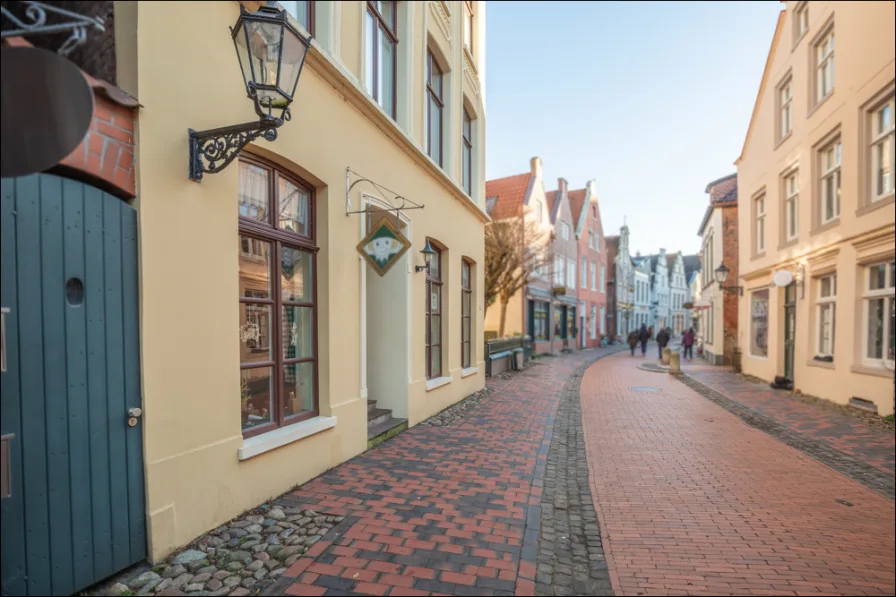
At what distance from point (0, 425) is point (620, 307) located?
40.2 meters

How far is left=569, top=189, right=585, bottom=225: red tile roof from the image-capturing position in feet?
103

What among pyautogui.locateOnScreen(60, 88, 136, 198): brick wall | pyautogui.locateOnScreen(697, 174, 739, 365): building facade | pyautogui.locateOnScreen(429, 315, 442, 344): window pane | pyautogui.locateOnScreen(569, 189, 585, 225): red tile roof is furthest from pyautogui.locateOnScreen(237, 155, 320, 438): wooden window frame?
pyautogui.locateOnScreen(569, 189, 585, 225): red tile roof

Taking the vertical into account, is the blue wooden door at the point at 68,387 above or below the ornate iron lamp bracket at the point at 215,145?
below

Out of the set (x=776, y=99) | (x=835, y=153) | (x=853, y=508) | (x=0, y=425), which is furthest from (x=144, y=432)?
(x=776, y=99)

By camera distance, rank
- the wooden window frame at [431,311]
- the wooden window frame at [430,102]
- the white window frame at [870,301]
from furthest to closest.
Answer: the wooden window frame at [430,102] → the wooden window frame at [431,311] → the white window frame at [870,301]

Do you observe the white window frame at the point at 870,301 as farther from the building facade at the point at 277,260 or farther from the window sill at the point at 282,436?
the window sill at the point at 282,436

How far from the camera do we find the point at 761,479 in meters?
4.98

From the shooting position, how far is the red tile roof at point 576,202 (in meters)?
31.5

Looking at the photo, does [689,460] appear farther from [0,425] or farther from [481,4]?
[481,4]

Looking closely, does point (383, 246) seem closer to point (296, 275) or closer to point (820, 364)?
point (296, 275)

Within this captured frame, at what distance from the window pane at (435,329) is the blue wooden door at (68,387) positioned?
5713mm

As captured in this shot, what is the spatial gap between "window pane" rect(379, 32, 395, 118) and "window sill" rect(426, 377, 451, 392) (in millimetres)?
4275

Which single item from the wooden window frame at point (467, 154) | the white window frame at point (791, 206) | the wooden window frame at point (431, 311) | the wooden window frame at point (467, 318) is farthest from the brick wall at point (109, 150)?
the white window frame at point (791, 206)

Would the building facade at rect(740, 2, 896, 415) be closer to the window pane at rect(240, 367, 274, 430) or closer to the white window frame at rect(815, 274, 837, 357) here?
the white window frame at rect(815, 274, 837, 357)
